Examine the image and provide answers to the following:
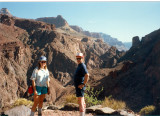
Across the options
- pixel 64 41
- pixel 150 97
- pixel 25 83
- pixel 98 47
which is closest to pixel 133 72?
pixel 150 97

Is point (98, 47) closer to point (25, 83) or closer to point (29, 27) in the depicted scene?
point (29, 27)

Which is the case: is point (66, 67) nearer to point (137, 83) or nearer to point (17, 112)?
point (137, 83)

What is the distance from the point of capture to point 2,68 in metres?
49.2

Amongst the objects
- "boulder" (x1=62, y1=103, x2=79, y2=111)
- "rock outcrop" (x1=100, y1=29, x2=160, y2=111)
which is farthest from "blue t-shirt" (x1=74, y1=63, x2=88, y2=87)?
"rock outcrop" (x1=100, y1=29, x2=160, y2=111)

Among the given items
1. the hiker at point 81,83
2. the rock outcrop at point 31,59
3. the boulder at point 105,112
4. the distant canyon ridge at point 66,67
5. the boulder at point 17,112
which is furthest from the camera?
the rock outcrop at point 31,59

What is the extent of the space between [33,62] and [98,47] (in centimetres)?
6930

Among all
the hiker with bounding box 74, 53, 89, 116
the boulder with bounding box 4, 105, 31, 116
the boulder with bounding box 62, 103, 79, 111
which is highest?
the hiker with bounding box 74, 53, 89, 116

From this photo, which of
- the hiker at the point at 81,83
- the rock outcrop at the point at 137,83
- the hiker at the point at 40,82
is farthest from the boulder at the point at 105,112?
the rock outcrop at the point at 137,83

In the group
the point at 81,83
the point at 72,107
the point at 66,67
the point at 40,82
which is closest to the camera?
the point at 81,83

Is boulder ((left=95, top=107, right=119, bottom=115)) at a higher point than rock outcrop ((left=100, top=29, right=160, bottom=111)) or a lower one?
higher

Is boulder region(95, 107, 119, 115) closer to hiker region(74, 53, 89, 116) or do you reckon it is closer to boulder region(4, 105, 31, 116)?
hiker region(74, 53, 89, 116)

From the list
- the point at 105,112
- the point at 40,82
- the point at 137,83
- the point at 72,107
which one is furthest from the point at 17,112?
the point at 137,83

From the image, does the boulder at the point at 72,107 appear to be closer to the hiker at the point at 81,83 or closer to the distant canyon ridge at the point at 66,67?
the hiker at the point at 81,83

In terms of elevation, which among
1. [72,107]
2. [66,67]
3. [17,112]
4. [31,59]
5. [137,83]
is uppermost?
[31,59]
